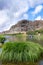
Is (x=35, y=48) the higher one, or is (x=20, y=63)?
(x=35, y=48)

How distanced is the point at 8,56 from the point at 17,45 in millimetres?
1068

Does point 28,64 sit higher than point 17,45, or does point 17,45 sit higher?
point 17,45

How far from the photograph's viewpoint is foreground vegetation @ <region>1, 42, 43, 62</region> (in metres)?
14.7

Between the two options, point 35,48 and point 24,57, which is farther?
point 35,48

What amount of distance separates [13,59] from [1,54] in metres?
1.11

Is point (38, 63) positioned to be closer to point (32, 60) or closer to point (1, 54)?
point (32, 60)

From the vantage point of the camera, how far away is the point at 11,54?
48.7ft

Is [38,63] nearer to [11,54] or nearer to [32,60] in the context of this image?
[32,60]

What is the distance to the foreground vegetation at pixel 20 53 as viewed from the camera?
14.7m

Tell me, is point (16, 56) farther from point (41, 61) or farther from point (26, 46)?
point (41, 61)

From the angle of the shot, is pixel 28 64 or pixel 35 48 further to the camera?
pixel 35 48

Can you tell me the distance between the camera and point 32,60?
1476 cm

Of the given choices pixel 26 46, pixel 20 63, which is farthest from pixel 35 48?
pixel 20 63

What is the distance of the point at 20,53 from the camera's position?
14711mm
